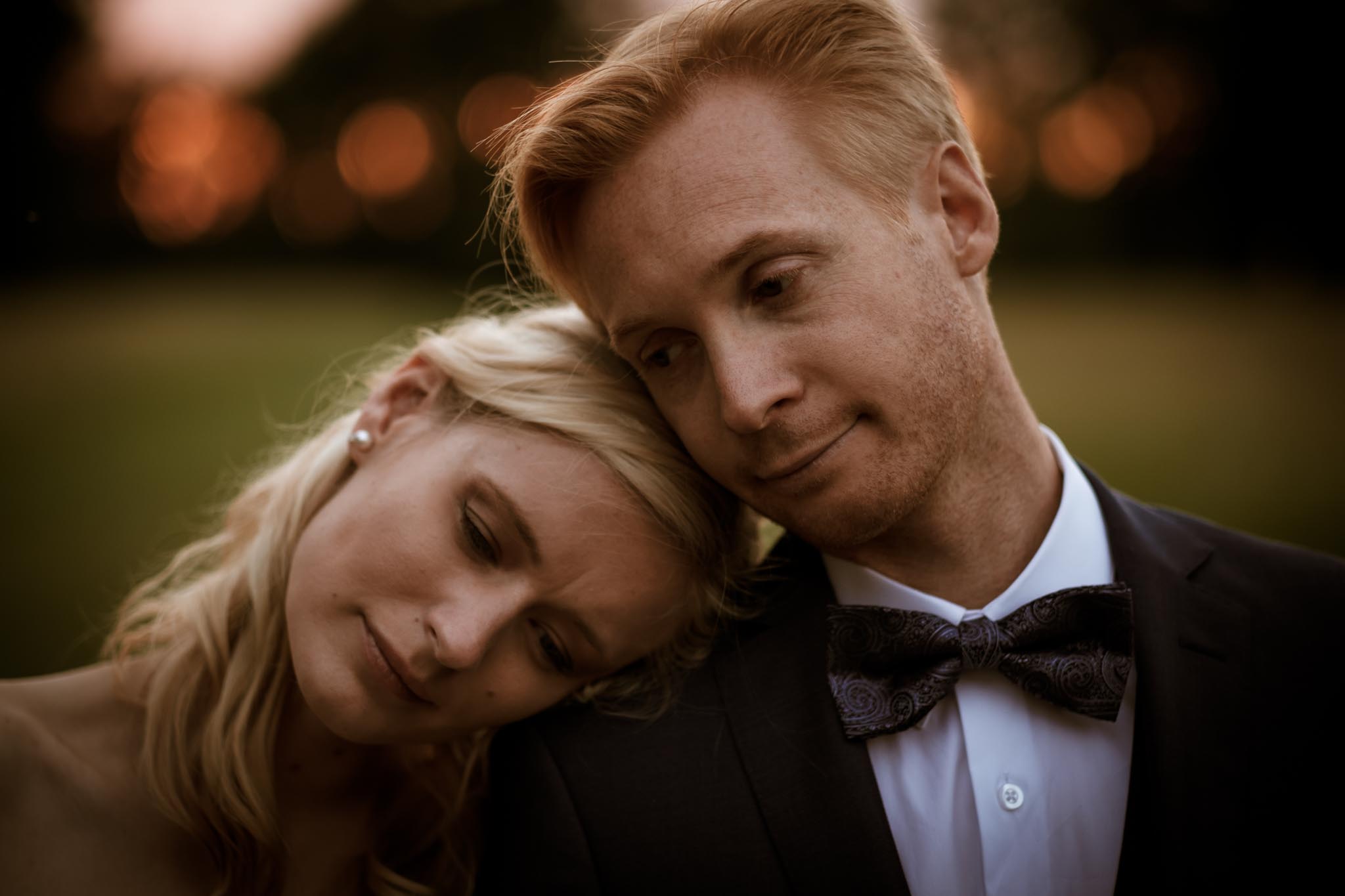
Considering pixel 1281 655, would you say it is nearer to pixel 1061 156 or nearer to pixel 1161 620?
pixel 1161 620

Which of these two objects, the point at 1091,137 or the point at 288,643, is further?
the point at 1091,137

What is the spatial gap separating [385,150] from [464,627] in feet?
80.6

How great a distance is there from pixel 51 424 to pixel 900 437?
1240cm

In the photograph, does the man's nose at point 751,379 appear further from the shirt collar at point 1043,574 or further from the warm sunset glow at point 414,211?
the warm sunset glow at point 414,211

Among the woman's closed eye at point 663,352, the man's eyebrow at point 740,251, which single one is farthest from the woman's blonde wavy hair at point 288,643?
the man's eyebrow at point 740,251

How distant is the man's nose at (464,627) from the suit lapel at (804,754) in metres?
0.56

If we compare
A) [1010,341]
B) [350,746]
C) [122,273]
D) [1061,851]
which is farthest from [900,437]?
[122,273]

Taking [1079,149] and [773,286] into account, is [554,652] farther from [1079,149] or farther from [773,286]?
[1079,149]

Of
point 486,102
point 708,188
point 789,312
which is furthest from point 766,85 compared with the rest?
point 486,102

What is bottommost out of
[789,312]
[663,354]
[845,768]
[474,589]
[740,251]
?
[845,768]

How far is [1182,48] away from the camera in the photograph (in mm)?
16359

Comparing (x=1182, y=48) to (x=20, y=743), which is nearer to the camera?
(x=20, y=743)

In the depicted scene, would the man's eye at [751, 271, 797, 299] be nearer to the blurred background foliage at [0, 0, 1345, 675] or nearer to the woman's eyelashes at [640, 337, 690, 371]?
the woman's eyelashes at [640, 337, 690, 371]

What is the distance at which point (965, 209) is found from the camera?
2.31 m
